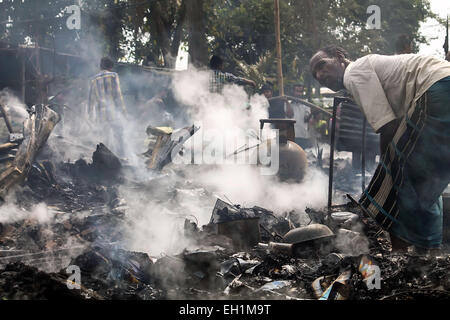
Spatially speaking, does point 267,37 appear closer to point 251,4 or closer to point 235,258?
point 251,4

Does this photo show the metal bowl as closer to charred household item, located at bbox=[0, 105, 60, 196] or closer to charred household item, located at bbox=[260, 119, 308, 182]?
charred household item, located at bbox=[260, 119, 308, 182]

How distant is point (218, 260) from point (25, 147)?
3955mm

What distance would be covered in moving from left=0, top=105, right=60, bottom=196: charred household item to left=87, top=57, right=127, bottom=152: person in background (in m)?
1.78

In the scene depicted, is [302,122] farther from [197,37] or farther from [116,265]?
[116,265]

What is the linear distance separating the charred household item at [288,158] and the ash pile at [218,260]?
144 centimetres

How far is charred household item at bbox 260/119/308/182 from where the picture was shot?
A: 6.53 meters

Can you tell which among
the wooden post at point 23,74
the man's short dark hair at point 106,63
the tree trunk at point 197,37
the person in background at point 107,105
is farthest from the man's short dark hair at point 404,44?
the wooden post at point 23,74

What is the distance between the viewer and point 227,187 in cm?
693

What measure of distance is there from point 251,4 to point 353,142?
13.5 meters

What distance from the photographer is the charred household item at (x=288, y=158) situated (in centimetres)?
653

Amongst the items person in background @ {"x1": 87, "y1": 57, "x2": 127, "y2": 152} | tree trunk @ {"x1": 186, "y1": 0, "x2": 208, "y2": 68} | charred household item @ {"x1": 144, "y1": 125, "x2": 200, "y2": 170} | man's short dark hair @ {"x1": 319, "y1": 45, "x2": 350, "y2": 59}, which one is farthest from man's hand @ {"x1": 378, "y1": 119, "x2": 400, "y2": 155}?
tree trunk @ {"x1": 186, "y1": 0, "x2": 208, "y2": 68}
